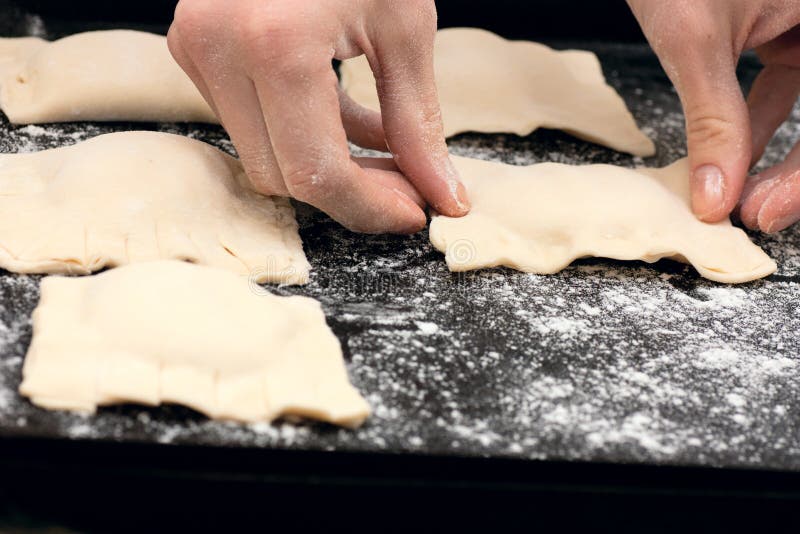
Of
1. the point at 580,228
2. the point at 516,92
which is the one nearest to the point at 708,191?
the point at 580,228

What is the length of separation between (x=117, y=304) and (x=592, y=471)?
0.73 meters

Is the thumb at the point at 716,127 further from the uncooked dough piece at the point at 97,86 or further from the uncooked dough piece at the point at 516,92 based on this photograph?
the uncooked dough piece at the point at 97,86

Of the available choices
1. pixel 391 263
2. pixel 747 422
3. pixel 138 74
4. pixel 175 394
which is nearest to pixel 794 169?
pixel 747 422

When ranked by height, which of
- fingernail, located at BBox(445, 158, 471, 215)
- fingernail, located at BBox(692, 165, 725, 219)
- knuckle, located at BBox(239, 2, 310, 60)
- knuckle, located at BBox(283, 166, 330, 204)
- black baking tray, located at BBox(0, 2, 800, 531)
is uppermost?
knuckle, located at BBox(239, 2, 310, 60)

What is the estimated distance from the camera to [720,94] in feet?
5.56

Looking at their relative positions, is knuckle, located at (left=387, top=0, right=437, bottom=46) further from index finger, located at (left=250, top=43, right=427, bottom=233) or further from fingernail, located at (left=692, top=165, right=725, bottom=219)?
fingernail, located at (left=692, top=165, right=725, bottom=219)

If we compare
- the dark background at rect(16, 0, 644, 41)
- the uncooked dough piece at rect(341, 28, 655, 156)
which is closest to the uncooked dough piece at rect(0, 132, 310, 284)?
the uncooked dough piece at rect(341, 28, 655, 156)

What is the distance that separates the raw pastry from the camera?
1.17 metres

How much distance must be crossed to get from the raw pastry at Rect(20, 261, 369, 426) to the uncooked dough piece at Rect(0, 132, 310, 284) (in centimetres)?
12

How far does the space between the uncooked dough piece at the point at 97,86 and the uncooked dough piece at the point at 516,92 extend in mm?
449

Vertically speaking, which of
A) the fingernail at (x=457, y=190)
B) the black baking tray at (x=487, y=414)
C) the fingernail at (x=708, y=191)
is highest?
the fingernail at (x=457, y=190)

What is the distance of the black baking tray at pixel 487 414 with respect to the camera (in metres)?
1.14

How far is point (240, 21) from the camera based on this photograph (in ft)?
4.34

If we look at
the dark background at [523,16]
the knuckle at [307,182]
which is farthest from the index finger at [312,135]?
the dark background at [523,16]
